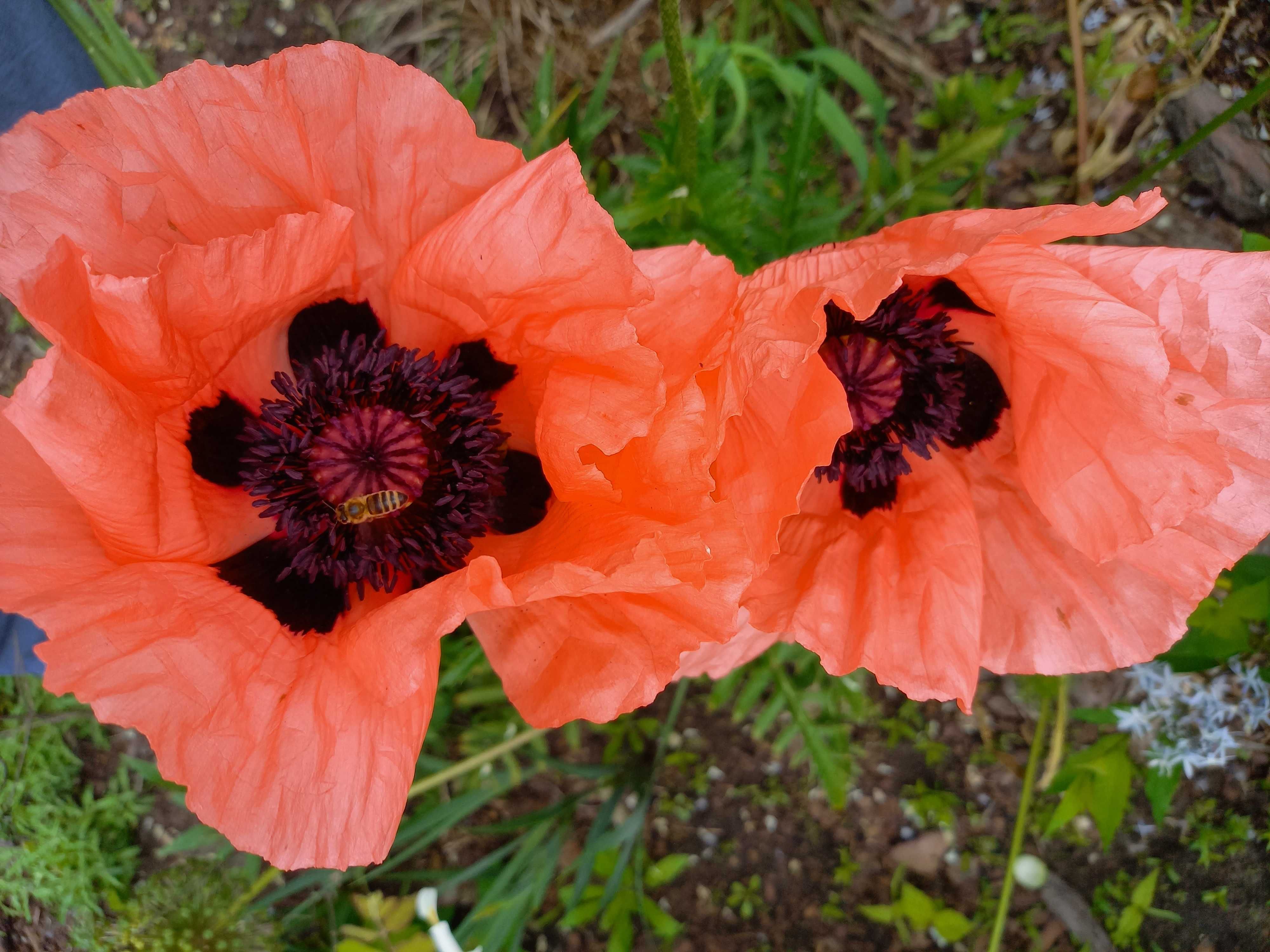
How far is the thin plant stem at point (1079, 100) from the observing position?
2.77 metres

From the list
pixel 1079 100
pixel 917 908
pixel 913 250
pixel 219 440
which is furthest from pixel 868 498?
pixel 917 908

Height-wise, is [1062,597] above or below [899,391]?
below

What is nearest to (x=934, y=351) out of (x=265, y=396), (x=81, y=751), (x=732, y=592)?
(x=732, y=592)

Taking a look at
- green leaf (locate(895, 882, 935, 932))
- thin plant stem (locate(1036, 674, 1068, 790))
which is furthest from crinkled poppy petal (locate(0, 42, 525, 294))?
green leaf (locate(895, 882, 935, 932))

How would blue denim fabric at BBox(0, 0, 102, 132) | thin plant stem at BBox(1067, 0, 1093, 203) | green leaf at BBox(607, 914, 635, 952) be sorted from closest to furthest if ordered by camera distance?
blue denim fabric at BBox(0, 0, 102, 132)
thin plant stem at BBox(1067, 0, 1093, 203)
green leaf at BBox(607, 914, 635, 952)

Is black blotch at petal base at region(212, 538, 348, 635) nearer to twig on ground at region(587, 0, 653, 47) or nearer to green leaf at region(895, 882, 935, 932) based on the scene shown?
twig on ground at region(587, 0, 653, 47)

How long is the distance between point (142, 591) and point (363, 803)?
0.49 metres

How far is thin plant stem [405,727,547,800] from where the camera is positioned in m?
2.67

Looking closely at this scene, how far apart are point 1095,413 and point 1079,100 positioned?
1.78 m

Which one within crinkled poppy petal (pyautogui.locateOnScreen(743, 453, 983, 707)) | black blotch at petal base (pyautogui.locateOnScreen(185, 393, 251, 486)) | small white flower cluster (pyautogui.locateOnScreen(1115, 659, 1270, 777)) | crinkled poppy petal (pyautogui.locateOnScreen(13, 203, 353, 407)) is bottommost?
small white flower cluster (pyautogui.locateOnScreen(1115, 659, 1270, 777))

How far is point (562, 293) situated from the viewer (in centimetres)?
146

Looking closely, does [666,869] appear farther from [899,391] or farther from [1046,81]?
[1046,81]

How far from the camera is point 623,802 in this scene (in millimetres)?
3350

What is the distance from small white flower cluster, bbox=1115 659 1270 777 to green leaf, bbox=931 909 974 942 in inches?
35.2
